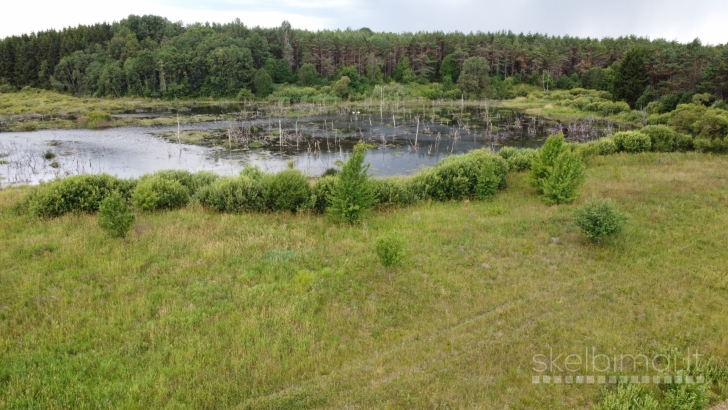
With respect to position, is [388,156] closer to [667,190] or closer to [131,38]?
[667,190]

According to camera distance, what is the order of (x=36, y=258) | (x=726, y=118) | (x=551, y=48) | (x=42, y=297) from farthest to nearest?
(x=551, y=48), (x=726, y=118), (x=36, y=258), (x=42, y=297)

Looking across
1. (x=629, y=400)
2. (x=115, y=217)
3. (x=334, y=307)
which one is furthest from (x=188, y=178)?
(x=629, y=400)

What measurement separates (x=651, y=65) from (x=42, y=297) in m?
74.7

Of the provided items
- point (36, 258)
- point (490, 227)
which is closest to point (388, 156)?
point (490, 227)

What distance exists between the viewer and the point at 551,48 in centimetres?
9362

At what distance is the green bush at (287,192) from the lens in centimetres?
1756

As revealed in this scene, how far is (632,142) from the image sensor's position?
27.4m

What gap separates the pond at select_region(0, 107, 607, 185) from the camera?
95.0 feet

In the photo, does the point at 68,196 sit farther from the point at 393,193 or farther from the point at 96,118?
the point at 96,118

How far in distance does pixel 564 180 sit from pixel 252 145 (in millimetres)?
25957

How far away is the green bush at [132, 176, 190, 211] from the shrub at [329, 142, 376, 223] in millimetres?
6906

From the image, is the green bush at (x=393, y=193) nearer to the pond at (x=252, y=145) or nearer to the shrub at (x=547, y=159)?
the shrub at (x=547, y=159)

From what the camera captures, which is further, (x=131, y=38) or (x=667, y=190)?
(x=131, y=38)

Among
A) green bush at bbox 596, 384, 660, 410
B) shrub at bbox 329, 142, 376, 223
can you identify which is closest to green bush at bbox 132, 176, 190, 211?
shrub at bbox 329, 142, 376, 223
